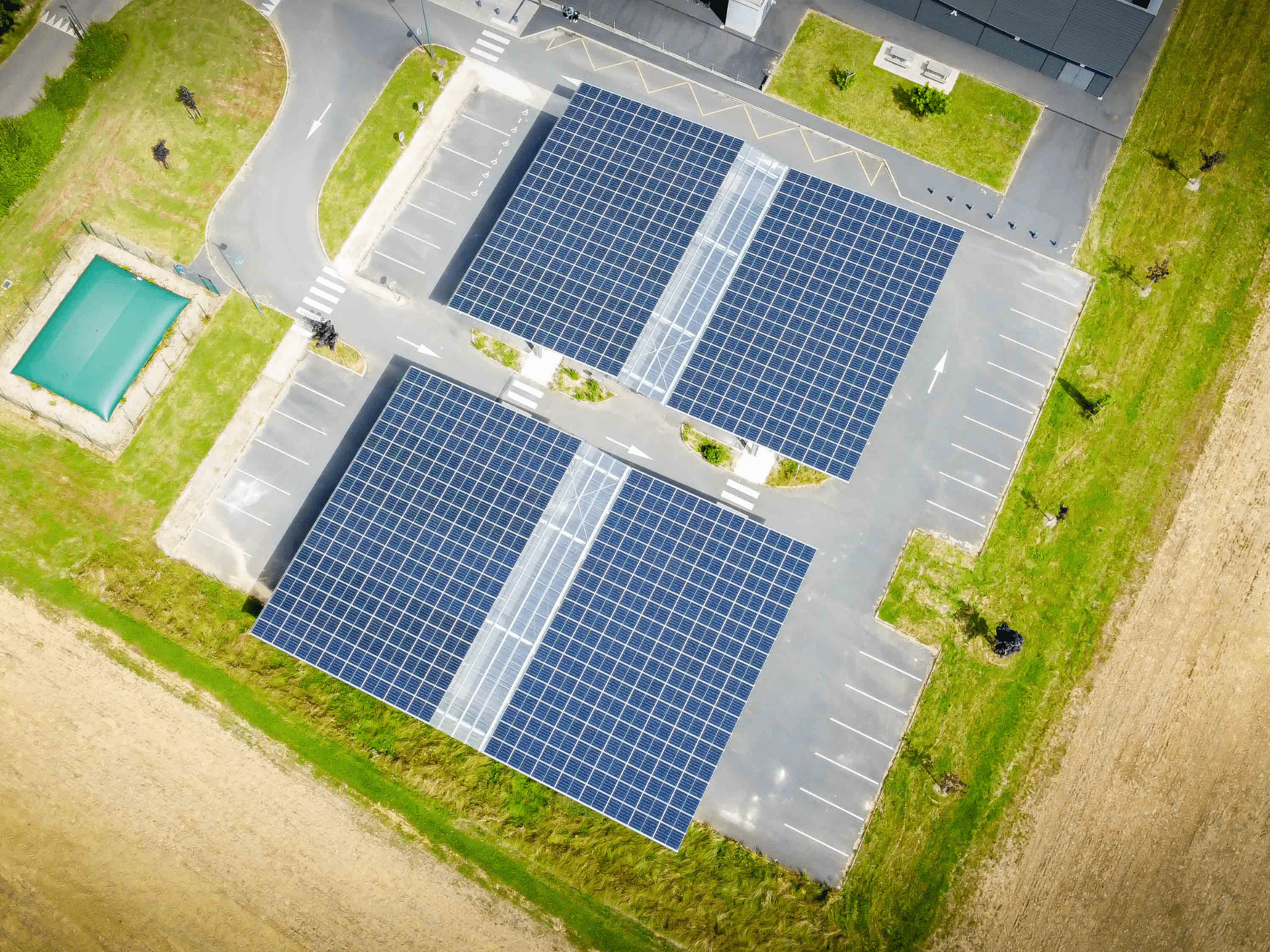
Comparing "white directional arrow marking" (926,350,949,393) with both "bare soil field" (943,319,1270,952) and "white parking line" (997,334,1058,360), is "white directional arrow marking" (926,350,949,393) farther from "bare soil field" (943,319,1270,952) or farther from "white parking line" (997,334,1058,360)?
"bare soil field" (943,319,1270,952)

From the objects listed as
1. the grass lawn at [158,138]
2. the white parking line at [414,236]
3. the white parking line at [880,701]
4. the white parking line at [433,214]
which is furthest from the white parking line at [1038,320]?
the grass lawn at [158,138]

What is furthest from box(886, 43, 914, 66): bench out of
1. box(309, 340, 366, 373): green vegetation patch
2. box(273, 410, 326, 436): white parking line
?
box(273, 410, 326, 436): white parking line

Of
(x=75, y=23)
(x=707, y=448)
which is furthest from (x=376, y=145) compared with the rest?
(x=707, y=448)

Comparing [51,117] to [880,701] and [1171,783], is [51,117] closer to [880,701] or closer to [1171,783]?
[880,701]

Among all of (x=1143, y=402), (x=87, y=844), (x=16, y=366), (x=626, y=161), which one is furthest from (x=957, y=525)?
(x=16, y=366)

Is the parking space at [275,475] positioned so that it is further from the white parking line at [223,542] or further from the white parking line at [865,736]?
the white parking line at [865,736]
